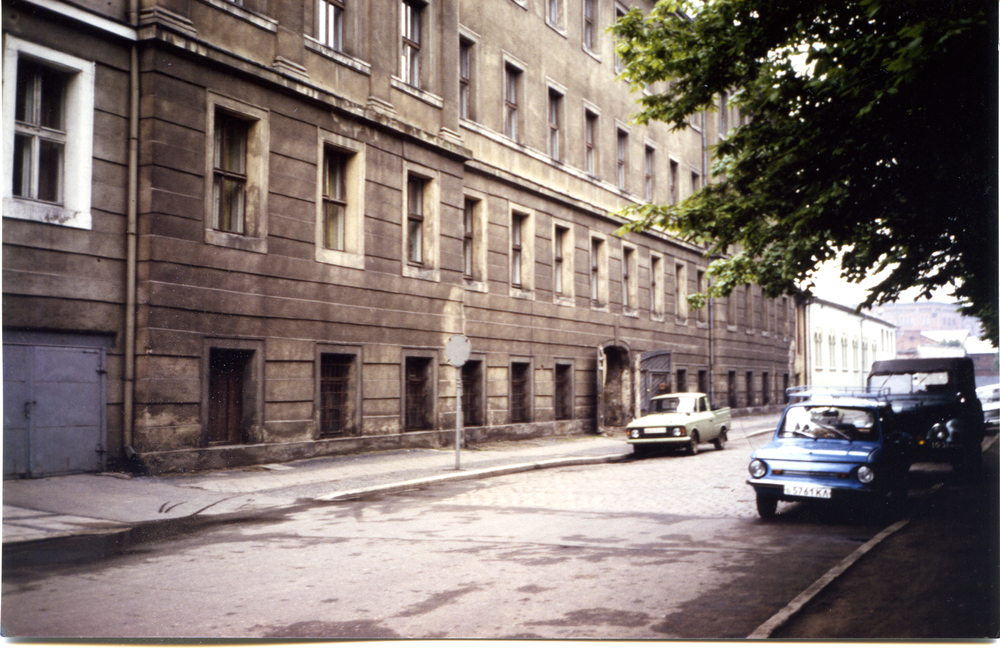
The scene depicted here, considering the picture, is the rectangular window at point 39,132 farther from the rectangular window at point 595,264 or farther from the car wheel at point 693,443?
the car wheel at point 693,443

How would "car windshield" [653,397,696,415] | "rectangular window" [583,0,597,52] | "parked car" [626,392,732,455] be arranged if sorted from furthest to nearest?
"parked car" [626,392,732,455] → "car windshield" [653,397,696,415] → "rectangular window" [583,0,597,52]

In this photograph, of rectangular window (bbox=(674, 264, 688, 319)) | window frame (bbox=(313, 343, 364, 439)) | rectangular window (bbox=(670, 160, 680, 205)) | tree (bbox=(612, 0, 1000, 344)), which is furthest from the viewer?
window frame (bbox=(313, 343, 364, 439))

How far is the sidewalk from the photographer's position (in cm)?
680

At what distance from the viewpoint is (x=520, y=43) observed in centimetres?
1112

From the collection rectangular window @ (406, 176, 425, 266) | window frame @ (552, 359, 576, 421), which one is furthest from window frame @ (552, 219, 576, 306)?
rectangular window @ (406, 176, 425, 266)

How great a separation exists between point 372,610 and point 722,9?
6.95 metres

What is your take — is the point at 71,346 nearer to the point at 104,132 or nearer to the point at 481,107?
the point at 104,132

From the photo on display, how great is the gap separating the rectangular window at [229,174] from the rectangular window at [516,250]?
4641mm

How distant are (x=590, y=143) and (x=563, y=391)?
16.1 ft

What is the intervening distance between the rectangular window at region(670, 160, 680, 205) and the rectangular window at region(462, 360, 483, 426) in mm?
4238

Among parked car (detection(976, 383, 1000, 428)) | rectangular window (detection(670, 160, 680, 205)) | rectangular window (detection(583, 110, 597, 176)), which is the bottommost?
parked car (detection(976, 383, 1000, 428))

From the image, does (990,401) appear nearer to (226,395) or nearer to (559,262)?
(226,395)

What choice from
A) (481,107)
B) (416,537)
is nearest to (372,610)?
(416,537)

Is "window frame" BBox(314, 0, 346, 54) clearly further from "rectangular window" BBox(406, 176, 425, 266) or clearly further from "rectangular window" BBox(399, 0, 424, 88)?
"rectangular window" BBox(406, 176, 425, 266)
